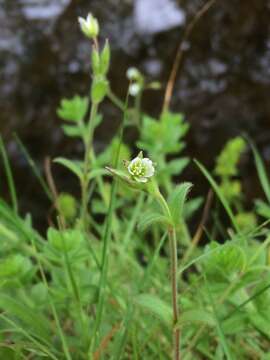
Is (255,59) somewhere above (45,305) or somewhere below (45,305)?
above

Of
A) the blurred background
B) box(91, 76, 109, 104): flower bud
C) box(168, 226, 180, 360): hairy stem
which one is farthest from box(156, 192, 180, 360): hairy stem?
the blurred background

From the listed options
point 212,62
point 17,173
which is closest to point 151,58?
point 212,62

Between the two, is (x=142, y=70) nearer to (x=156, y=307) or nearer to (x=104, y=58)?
(x=104, y=58)

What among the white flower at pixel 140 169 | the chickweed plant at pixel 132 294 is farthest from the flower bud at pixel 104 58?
the white flower at pixel 140 169

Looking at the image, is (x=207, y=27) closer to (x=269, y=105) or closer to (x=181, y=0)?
(x=181, y=0)

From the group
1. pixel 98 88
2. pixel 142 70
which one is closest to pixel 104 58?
pixel 98 88

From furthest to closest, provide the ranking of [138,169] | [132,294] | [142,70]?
[142,70], [132,294], [138,169]

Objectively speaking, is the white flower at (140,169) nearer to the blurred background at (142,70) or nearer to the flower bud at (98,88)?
the flower bud at (98,88)
